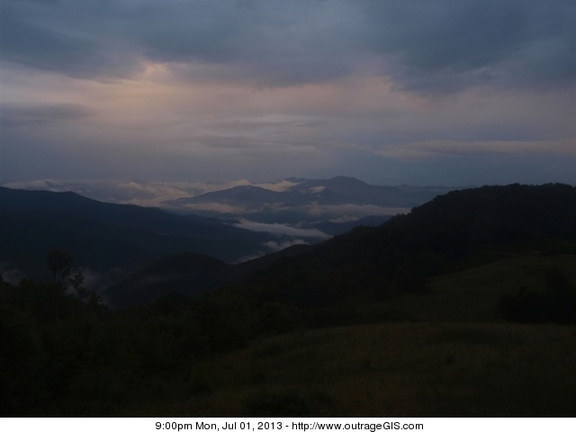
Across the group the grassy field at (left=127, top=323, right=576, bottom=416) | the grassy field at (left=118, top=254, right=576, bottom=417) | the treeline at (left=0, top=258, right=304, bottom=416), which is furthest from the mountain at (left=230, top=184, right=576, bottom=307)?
the grassy field at (left=127, top=323, right=576, bottom=416)

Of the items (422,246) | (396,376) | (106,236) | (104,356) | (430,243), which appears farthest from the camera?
(106,236)

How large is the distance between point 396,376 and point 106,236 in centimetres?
13271

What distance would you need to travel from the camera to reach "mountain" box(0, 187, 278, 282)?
115375 millimetres

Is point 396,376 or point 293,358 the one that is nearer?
point 396,376

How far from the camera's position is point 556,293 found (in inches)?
1271

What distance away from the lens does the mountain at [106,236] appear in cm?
11538

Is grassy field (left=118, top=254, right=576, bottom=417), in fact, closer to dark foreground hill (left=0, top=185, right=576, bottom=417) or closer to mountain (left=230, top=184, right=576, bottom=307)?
dark foreground hill (left=0, top=185, right=576, bottom=417)

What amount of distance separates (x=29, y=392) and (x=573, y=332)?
16.7m

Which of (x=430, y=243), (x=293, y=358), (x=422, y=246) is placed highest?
(x=430, y=243)

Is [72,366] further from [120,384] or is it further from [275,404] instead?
[275,404]

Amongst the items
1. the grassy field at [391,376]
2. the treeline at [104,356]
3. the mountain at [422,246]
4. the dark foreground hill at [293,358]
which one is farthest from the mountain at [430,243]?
the grassy field at [391,376]

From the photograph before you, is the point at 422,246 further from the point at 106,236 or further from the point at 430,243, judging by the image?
the point at 106,236

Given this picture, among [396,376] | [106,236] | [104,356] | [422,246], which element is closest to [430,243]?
[422,246]

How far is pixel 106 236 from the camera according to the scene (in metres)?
138
